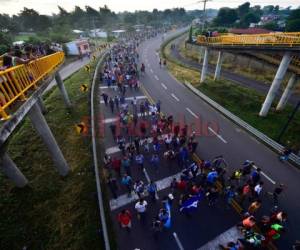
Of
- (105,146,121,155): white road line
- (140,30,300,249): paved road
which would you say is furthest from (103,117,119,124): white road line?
(140,30,300,249): paved road

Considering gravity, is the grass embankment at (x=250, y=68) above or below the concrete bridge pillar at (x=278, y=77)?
below

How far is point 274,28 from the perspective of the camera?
71.2 metres

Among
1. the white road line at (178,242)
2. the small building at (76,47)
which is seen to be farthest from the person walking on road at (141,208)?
the small building at (76,47)

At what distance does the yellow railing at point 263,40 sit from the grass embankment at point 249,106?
20.3ft

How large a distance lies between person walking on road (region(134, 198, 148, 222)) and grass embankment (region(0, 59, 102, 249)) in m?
2.33

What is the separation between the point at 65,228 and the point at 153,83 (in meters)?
25.1

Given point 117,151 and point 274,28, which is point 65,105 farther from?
point 274,28

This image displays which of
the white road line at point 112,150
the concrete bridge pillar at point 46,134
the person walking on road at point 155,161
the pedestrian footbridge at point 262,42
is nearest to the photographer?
the concrete bridge pillar at point 46,134

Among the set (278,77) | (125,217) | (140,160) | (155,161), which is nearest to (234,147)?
(155,161)

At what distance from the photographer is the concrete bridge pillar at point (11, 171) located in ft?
37.3

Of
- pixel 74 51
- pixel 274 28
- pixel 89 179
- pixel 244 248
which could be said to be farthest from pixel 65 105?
pixel 274 28

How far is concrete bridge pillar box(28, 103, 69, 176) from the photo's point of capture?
11.2 metres

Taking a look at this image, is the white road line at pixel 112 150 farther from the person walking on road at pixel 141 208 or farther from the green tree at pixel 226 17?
the green tree at pixel 226 17

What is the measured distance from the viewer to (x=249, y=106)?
2283 centimetres
